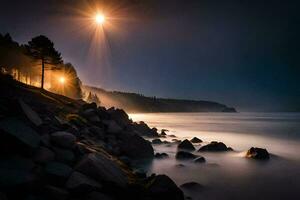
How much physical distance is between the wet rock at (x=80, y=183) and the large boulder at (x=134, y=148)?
13.6 m

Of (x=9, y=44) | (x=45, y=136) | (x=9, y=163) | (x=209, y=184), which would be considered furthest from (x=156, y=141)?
(x=9, y=44)

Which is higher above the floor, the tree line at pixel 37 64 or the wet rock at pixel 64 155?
the tree line at pixel 37 64

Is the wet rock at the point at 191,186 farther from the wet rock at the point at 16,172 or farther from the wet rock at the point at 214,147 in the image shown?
the wet rock at the point at 214,147

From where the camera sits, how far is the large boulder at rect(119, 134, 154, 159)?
25844 millimetres

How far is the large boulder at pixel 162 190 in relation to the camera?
43.9ft

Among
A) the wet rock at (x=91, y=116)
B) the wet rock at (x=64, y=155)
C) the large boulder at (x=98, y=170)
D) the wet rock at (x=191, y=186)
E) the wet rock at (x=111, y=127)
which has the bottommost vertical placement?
the wet rock at (x=191, y=186)

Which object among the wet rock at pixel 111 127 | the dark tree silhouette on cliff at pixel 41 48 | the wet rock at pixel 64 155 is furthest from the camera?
the dark tree silhouette on cliff at pixel 41 48

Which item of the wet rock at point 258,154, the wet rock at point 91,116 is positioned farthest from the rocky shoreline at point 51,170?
the wet rock at point 258,154

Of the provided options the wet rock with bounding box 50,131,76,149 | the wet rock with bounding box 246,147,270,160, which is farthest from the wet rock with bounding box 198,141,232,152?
the wet rock with bounding box 50,131,76,149

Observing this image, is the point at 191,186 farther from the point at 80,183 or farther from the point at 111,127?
the point at 111,127

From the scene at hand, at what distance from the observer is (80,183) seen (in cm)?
1145

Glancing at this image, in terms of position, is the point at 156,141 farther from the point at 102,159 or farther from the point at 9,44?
the point at 9,44

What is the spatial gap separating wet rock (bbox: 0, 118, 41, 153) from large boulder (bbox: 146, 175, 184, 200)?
19.3 feet

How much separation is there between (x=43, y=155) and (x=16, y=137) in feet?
4.85
